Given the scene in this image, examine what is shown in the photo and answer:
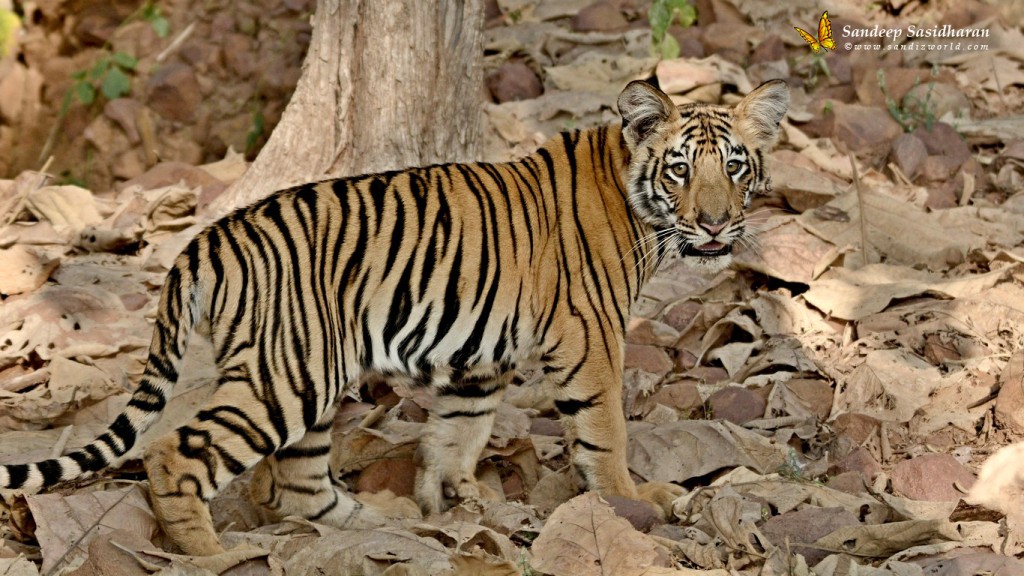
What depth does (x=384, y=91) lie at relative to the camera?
6977mm

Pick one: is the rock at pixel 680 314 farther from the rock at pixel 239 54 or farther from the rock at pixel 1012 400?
the rock at pixel 239 54

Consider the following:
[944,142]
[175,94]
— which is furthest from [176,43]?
[944,142]

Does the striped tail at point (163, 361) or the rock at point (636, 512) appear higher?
the striped tail at point (163, 361)

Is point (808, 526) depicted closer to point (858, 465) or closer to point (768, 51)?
point (858, 465)

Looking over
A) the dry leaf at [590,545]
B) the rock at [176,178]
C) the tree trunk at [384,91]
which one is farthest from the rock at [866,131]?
the dry leaf at [590,545]

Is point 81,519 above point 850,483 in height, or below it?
above

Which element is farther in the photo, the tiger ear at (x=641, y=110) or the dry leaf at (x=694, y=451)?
the dry leaf at (x=694, y=451)

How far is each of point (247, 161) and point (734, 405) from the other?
16.6 ft

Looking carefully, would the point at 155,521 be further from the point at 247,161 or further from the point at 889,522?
the point at 247,161

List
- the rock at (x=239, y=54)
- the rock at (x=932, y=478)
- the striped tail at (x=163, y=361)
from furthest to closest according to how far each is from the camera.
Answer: the rock at (x=239, y=54), the rock at (x=932, y=478), the striped tail at (x=163, y=361)

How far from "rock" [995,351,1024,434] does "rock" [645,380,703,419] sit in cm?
151

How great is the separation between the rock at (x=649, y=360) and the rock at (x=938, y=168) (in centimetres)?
318

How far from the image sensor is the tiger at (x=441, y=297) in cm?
467

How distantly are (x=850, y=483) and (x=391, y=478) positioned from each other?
7.25ft
